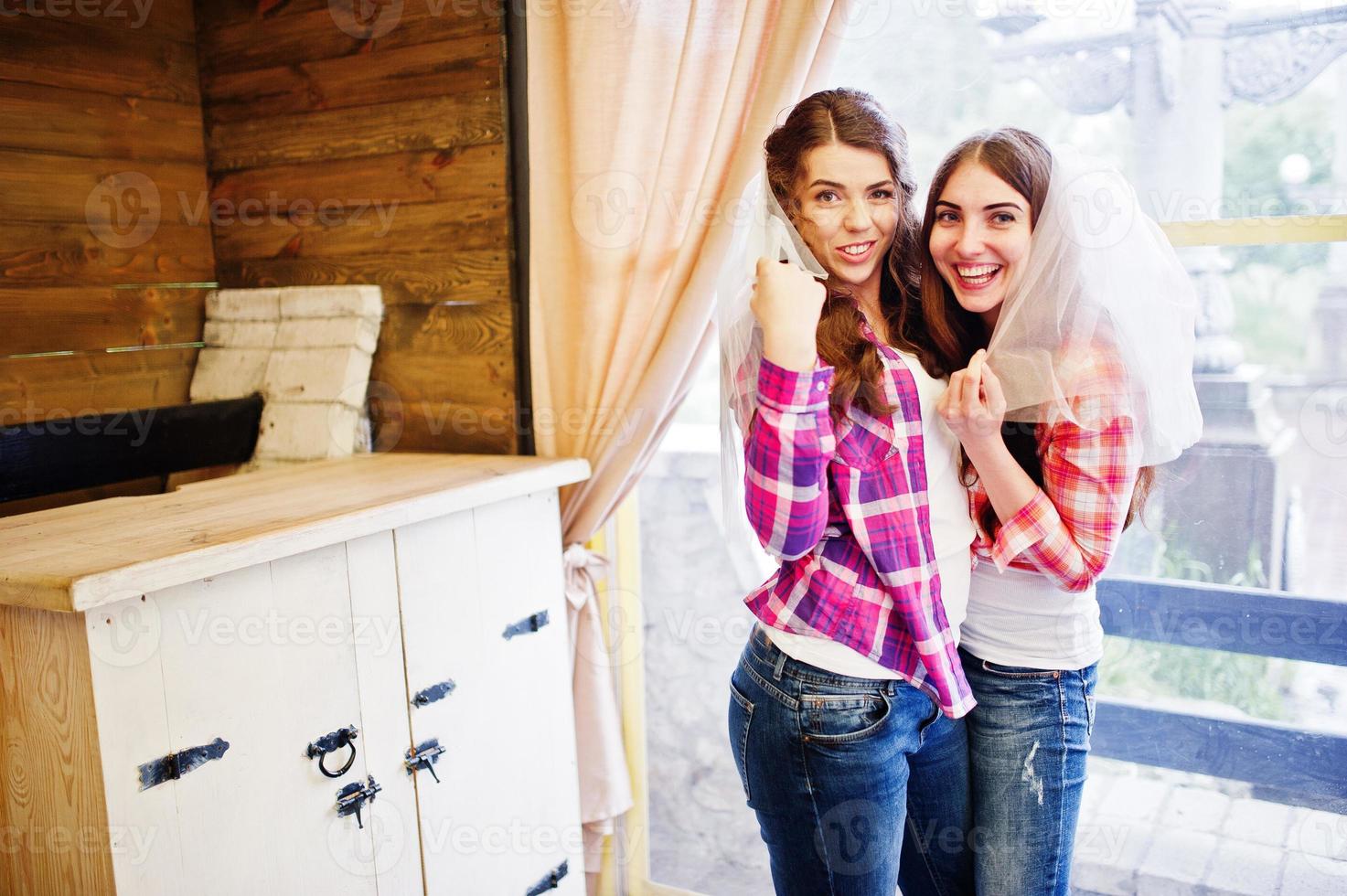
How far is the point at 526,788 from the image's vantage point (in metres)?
2.07

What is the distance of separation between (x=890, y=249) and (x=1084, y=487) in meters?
0.44

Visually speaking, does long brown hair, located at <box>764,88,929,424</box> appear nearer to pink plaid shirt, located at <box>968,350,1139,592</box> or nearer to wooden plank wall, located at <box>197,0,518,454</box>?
pink plaid shirt, located at <box>968,350,1139,592</box>

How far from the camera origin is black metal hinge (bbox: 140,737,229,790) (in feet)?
4.67

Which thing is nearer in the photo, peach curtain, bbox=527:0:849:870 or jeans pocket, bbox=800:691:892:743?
jeans pocket, bbox=800:691:892:743

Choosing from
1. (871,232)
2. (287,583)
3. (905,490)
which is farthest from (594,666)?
(871,232)

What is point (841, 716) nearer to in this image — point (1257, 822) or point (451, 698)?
point (451, 698)

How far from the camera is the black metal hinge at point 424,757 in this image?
183 cm

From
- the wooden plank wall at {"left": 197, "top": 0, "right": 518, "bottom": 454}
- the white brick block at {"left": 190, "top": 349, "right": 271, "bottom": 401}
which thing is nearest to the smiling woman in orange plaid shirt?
the wooden plank wall at {"left": 197, "top": 0, "right": 518, "bottom": 454}

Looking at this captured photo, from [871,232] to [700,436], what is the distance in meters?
1.09

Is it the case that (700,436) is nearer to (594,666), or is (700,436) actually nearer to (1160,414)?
(594,666)

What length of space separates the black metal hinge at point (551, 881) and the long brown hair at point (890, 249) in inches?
49.6

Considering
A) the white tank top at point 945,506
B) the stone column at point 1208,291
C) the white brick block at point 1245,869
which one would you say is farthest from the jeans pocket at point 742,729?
the white brick block at point 1245,869

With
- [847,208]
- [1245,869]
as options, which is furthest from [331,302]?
[1245,869]

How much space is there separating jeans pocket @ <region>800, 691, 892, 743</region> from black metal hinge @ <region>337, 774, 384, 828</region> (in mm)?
793
